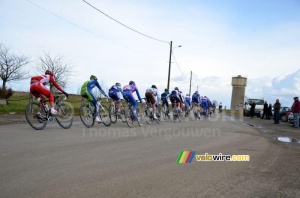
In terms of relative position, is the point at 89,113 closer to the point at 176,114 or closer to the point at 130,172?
the point at 130,172

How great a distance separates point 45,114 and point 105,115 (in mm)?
2977

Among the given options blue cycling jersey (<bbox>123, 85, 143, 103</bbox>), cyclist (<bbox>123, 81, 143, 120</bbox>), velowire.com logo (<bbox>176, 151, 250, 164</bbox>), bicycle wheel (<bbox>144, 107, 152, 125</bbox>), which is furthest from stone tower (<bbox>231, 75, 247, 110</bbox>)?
velowire.com logo (<bbox>176, 151, 250, 164</bbox>)

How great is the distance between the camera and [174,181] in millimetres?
5043

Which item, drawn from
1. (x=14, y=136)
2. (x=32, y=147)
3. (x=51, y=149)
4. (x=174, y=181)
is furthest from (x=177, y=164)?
(x=14, y=136)

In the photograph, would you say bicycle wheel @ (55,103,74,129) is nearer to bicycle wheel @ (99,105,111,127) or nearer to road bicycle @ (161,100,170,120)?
bicycle wheel @ (99,105,111,127)

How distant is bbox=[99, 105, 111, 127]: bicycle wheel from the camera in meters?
13.2

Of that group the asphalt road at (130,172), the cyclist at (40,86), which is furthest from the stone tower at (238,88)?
the asphalt road at (130,172)

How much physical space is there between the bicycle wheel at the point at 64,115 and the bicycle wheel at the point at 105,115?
148 centimetres

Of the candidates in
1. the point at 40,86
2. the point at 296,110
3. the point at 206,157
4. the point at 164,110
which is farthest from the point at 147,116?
the point at 296,110

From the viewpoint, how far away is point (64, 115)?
1172cm

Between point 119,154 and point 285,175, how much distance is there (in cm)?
329

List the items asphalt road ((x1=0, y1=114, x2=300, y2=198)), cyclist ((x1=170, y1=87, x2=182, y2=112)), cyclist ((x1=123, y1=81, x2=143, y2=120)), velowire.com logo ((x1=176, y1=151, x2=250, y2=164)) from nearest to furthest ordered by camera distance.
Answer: asphalt road ((x1=0, y1=114, x2=300, y2=198))
velowire.com logo ((x1=176, y1=151, x2=250, y2=164))
cyclist ((x1=123, y1=81, x2=143, y2=120))
cyclist ((x1=170, y1=87, x2=182, y2=112))

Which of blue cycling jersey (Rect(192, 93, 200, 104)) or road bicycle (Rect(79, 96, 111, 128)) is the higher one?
blue cycling jersey (Rect(192, 93, 200, 104))

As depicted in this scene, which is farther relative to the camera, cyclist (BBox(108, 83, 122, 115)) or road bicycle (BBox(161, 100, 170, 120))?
road bicycle (BBox(161, 100, 170, 120))
